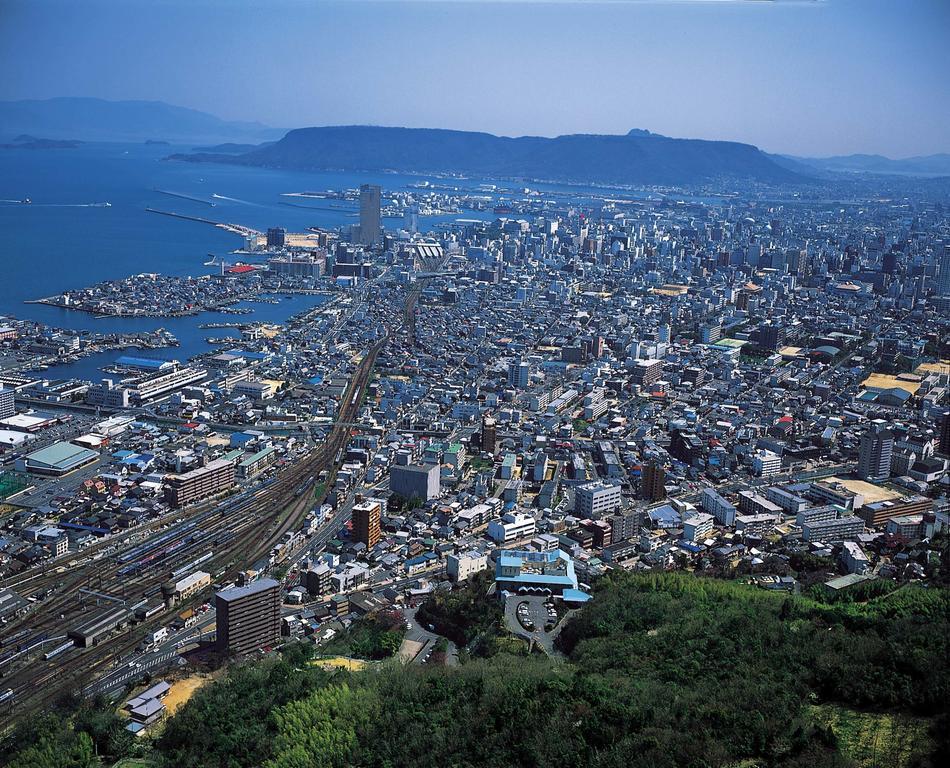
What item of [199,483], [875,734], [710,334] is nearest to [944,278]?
[710,334]

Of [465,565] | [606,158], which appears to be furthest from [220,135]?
[465,565]

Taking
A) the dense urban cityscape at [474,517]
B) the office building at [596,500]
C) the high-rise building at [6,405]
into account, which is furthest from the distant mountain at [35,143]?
the office building at [596,500]

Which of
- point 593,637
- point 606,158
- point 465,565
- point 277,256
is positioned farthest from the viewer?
point 606,158

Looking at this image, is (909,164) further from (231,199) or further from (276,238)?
(231,199)

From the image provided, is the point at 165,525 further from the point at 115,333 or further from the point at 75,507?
the point at 115,333

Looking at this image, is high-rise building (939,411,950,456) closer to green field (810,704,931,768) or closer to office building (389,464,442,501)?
office building (389,464,442,501)

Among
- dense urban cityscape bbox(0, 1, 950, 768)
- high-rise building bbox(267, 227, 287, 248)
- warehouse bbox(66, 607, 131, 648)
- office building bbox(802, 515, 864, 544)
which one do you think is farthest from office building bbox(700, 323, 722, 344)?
high-rise building bbox(267, 227, 287, 248)
